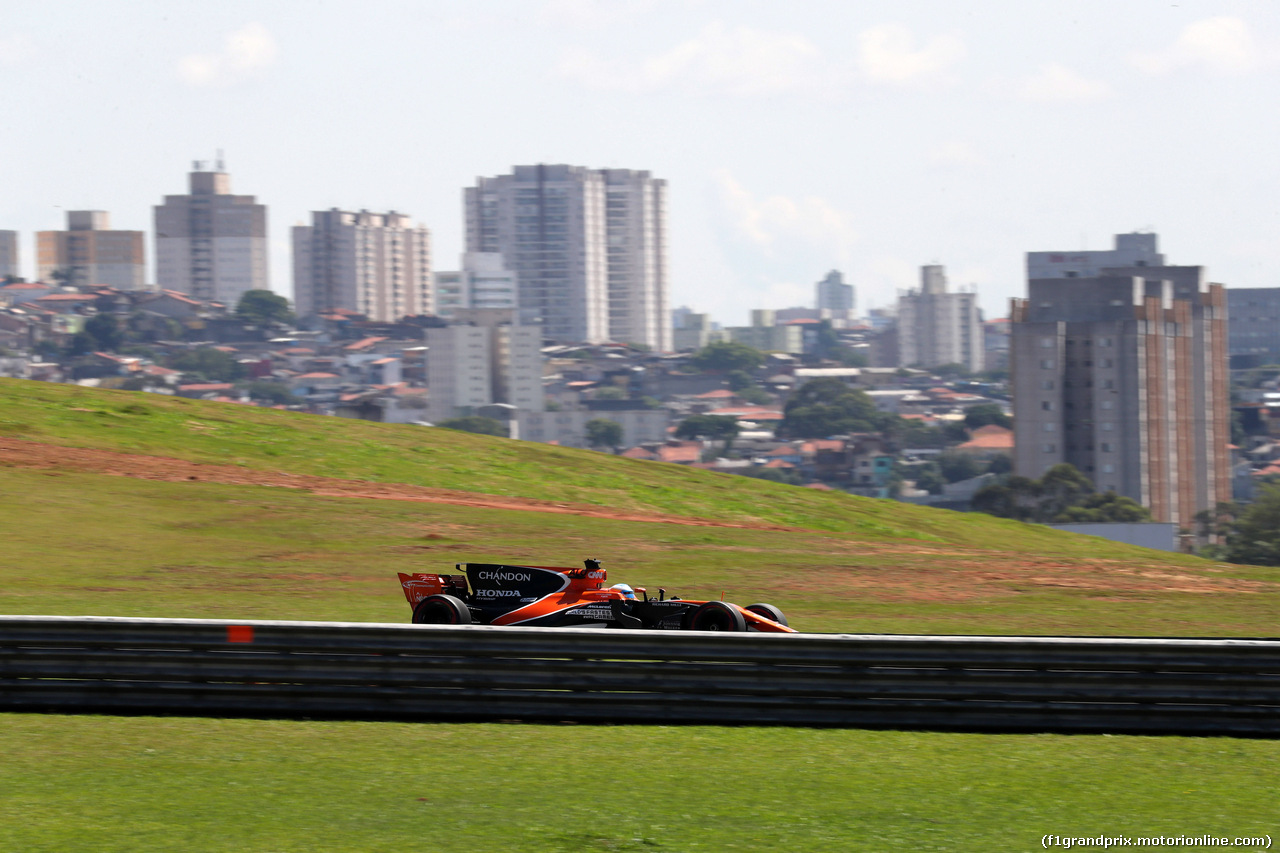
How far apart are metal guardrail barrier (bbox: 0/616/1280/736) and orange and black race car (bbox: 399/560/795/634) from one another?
3.38m

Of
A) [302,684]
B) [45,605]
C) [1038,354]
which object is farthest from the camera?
[1038,354]

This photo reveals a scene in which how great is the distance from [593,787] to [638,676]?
152 cm

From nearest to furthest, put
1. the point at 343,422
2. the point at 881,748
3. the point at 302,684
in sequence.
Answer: the point at 881,748, the point at 302,684, the point at 343,422

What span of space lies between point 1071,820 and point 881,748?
1.83 metres

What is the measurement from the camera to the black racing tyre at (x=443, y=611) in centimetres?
1410

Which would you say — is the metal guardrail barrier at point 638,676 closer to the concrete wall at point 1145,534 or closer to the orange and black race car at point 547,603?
the orange and black race car at point 547,603

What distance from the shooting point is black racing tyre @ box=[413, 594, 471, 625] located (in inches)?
555

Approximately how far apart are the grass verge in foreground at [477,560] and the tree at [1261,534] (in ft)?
192

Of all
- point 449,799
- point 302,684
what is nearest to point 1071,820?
point 449,799

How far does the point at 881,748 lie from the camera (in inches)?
382

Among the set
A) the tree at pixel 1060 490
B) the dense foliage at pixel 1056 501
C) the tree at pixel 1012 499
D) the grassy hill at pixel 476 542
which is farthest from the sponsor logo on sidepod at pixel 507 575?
the tree at pixel 1060 490

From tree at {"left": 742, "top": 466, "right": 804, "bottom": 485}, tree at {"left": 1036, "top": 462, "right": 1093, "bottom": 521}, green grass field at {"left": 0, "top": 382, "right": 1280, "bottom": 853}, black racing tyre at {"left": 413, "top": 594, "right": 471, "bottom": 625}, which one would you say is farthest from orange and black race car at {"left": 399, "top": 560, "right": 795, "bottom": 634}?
tree at {"left": 742, "top": 466, "right": 804, "bottom": 485}

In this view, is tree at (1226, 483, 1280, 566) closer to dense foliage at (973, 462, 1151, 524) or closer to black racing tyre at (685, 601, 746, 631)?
dense foliage at (973, 462, 1151, 524)

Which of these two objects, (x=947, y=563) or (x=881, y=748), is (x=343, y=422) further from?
(x=881, y=748)
